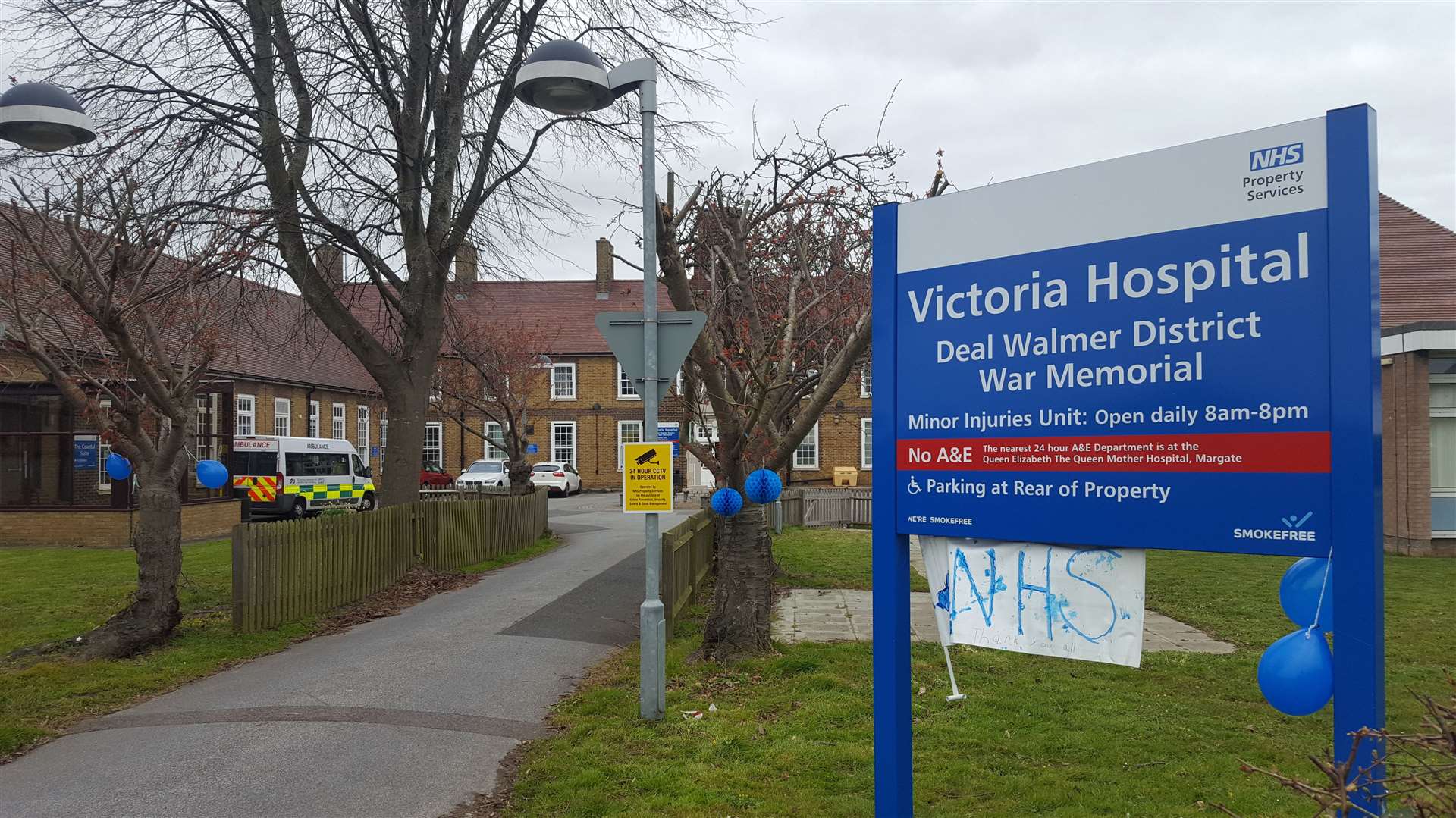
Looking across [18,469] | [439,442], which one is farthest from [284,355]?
[439,442]

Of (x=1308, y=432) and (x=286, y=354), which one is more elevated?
(x=286, y=354)

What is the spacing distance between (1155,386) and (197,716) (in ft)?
22.5

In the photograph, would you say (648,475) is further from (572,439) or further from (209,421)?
(572,439)

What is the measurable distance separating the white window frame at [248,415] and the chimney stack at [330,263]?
64.1 feet

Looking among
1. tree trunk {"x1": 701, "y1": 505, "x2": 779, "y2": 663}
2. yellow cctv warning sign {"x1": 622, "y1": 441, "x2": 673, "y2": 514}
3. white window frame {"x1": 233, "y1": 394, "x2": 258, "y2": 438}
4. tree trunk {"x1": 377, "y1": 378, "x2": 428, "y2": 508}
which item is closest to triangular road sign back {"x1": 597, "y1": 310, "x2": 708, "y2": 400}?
yellow cctv warning sign {"x1": 622, "y1": 441, "x2": 673, "y2": 514}

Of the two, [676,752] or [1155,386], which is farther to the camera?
[676,752]

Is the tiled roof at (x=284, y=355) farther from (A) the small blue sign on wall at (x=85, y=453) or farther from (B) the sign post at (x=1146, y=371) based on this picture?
(B) the sign post at (x=1146, y=371)

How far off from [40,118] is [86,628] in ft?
18.8

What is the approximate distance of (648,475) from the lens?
7.47 metres

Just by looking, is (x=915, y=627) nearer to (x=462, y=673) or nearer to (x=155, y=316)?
(x=462, y=673)

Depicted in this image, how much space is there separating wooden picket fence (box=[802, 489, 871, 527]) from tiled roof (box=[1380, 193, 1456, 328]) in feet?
41.7

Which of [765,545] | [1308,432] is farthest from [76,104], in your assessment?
[1308,432]

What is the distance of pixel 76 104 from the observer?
8.33m

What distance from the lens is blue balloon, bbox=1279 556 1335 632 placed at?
10.9ft
